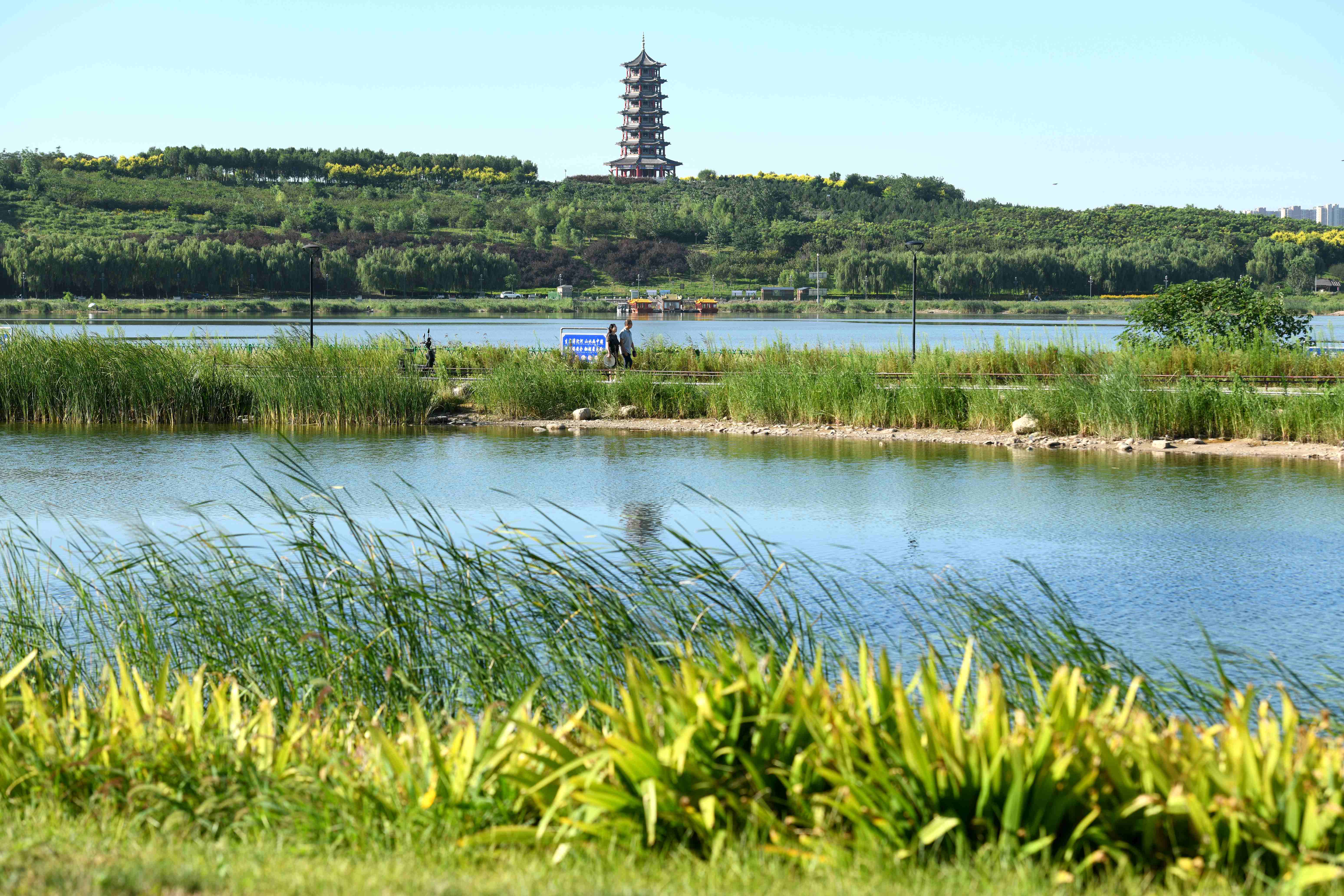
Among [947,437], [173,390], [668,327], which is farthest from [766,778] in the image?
[668,327]

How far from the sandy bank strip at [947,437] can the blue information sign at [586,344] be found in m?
4.72

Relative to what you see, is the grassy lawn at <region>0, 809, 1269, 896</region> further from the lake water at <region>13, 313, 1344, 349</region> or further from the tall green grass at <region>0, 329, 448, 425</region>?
the lake water at <region>13, 313, 1344, 349</region>

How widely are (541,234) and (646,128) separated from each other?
53.4 metres

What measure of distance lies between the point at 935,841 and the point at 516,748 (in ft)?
4.16

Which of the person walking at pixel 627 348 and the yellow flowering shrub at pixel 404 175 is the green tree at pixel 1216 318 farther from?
the yellow flowering shrub at pixel 404 175

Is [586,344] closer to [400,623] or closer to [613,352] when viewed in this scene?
[613,352]

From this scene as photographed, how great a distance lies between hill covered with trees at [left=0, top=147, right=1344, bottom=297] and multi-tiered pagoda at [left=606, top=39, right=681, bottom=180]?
14.4 m

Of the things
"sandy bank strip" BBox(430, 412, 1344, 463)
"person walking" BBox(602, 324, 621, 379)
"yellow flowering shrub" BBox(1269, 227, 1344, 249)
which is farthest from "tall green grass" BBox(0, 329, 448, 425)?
"yellow flowering shrub" BBox(1269, 227, 1344, 249)

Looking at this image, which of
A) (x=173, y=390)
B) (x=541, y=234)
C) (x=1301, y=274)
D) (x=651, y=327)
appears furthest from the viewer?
(x=541, y=234)

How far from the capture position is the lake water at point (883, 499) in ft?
30.4

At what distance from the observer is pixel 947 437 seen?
20781mm

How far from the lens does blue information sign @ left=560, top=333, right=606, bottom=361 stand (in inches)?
1105

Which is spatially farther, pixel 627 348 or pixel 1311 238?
pixel 1311 238

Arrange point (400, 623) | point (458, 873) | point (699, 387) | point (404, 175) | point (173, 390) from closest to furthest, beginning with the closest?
point (458, 873)
point (400, 623)
point (173, 390)
point (699, 387)
point (404, 175)
